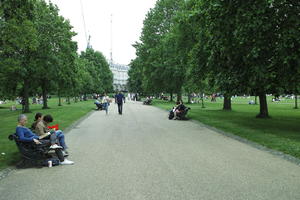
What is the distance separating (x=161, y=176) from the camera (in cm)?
583

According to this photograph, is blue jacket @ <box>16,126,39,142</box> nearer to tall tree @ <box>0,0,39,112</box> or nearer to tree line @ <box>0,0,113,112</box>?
tall tree @ <box>0,0,39,112</box>

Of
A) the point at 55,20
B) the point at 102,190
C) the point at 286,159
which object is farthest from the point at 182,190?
the point at 55,20

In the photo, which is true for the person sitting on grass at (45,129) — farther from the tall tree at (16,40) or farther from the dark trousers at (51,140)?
the tall tree at (16,40)

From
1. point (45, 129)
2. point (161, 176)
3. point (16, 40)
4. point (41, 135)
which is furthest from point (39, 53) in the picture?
point (161, 176)

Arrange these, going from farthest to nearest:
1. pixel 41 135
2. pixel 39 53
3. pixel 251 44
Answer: pixel 39 53 → pixel 251 44 → pixel 41 135

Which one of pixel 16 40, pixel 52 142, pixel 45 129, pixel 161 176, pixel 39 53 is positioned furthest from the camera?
pixel 39 53

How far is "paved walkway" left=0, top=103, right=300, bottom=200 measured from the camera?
4.80m

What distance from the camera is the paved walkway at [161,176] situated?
480cm

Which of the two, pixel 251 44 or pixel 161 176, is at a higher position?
pixel 251 44


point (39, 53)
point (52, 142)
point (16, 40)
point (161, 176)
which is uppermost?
point (39, 53)

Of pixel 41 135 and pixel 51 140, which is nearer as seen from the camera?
pixel 51 140

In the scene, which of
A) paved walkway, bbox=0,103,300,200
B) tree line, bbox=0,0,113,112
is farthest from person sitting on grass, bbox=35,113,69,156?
tree line, bbox=0,0,113,112

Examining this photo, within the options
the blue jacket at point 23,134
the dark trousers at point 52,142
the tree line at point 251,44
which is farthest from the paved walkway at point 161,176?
the tree line at point 251,44

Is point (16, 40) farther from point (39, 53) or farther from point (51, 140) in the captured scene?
point (51, 140)
